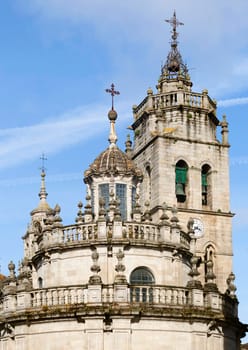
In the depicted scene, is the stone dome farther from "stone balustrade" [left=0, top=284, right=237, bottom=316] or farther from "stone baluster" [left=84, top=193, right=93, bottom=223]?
"stone balustrade" [left=0, top=284, right=237, bottom=316]

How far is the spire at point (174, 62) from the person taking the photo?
64156 millimetres

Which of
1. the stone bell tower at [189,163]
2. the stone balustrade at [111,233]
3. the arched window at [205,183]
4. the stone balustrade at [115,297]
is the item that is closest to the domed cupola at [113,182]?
the stone balustrade at [111,233]

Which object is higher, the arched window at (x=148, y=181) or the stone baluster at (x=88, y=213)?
the arched window at (x=148, y=181)

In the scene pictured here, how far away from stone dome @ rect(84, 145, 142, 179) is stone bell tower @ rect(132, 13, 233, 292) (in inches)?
349

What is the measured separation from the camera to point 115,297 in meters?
41.1

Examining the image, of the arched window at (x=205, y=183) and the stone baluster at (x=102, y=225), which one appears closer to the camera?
the stone baluster at (x=102, y=225)

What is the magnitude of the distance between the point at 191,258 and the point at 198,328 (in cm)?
448

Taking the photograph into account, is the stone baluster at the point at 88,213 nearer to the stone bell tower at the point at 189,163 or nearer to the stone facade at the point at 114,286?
the stone facade at the point at 114,286

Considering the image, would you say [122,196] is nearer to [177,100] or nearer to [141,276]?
[141,276]

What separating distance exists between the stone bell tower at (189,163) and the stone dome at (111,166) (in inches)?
349

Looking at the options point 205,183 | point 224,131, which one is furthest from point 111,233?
point 224,131

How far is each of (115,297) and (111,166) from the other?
9.87m

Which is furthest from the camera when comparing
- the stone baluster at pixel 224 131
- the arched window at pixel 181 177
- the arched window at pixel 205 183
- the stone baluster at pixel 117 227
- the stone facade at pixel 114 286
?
the stone baluster at pixel 224 131

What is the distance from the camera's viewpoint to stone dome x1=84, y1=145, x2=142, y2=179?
160 feet
